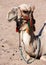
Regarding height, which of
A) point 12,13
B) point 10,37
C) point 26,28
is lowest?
point 10,37

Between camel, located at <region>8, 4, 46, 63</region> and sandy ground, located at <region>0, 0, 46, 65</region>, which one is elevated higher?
camel, located at <region>8, 4, 46, 63</region>

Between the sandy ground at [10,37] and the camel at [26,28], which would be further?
the sandy ground at [10,37]

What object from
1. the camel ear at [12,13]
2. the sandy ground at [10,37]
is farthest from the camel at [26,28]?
the sandy ground at [10,37]

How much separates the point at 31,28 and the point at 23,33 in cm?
9

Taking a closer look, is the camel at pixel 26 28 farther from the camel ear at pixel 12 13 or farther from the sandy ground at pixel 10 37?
the sandy ground at pixel 10 37

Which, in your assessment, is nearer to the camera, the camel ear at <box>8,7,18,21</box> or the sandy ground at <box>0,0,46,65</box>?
the camel ear at <box>8,7,18,21</box>

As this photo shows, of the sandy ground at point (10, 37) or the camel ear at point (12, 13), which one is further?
the sandy ground at point (10, 37)

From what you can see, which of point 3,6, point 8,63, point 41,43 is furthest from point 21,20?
point 3,6

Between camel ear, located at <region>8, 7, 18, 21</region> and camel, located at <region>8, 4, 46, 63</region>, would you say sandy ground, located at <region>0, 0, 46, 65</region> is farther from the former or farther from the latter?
camel ear, located at <region>8, 7, 18, 21</region>

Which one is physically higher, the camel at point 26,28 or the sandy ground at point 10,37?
the camel at point 26,28

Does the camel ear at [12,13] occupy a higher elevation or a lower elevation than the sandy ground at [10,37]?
higher

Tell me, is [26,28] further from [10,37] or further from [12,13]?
[10,37]

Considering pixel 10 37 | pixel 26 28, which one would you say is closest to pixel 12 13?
pixel 26 28

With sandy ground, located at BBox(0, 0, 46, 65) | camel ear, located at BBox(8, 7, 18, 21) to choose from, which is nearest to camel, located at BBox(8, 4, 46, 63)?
camel ear, located at BBox(8, 7, 18, 21)
